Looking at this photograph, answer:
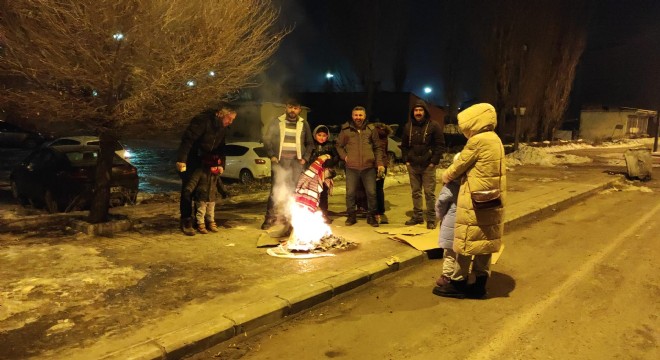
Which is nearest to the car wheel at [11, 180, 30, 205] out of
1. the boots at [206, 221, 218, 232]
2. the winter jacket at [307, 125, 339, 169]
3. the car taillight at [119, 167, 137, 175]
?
the car taillight at [119, 167, 137, 175]

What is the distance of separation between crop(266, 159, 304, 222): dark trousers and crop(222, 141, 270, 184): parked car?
701 centimetres

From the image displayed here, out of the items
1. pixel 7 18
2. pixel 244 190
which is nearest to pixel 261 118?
pixel 244 190

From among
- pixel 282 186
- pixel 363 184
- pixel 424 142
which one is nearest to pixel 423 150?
pixel 424 142

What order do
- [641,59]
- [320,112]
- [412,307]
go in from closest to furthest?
[412,307], [320,112], [641,59]

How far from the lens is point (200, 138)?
657cm

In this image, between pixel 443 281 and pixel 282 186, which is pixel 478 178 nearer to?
pixel 443 281

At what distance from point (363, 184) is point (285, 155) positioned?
1.35m

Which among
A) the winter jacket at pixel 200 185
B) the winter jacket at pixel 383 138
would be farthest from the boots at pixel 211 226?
the winter jacket at pixel 383 138

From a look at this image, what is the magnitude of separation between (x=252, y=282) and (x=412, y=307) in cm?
167

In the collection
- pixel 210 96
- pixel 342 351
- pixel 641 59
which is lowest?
pixel 342 351

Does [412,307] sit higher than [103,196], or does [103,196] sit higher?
[103,196]

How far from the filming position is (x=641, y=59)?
55.7 m

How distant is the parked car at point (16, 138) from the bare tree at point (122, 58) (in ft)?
70.5

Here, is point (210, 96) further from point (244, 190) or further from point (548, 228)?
point (548, 228)
